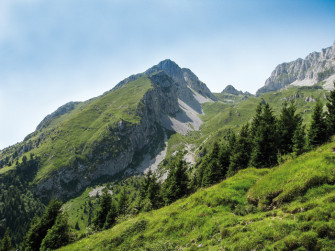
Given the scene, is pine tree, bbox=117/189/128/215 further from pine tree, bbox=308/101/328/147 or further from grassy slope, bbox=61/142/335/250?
pine tree, bbox=308/101/328/147

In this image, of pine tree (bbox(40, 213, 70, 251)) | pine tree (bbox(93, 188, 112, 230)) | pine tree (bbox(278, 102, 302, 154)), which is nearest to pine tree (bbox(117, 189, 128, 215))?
pine tree (bbox(93, 188, 112, 230))

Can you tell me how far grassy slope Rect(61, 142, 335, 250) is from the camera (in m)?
11.0

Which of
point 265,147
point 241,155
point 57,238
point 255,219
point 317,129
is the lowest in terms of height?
point 57,238

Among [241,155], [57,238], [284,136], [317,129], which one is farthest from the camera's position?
[241,155]

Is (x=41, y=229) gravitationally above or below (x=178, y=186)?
above

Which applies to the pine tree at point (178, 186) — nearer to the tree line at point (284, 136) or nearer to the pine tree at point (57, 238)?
the tree line at point (284, 136)

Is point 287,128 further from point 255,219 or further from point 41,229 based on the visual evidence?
point 41,229

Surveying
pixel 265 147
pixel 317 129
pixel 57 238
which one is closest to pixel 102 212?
pixel 57 238

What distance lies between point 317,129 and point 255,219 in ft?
115

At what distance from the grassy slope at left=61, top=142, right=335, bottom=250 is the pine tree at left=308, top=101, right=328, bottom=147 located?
81.1 feet

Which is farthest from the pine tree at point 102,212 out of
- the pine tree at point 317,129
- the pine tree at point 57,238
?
the pine tree at point 317,129

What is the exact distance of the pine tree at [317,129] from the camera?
37375 millimetres

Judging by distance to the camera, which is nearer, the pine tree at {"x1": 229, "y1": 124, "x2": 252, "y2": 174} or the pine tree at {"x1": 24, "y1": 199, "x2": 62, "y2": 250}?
the pine tree at {"x1": 24, "y1": 199, "x2": 62, "y2": 250}

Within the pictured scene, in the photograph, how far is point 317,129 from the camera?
37.8 meters
